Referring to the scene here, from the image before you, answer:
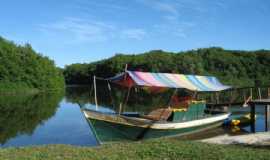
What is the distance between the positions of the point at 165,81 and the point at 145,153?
440 inches

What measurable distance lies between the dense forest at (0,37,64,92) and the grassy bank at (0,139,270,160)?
68.3 m

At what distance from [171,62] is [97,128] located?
8975cm

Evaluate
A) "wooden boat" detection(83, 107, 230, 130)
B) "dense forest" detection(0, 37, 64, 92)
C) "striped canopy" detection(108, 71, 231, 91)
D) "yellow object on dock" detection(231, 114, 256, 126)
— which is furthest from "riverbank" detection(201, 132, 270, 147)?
"dense forest" detection(0, 37, 64, 92)

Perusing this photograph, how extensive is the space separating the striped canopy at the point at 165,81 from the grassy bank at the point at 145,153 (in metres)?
7.46

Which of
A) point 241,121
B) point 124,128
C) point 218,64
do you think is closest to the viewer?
point 124,128

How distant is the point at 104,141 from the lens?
72.5 ft

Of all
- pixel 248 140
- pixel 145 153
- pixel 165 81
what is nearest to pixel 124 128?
pixel 165 81

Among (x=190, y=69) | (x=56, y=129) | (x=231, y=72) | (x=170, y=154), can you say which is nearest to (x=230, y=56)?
(x=231, y=72)

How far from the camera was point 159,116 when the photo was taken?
24891 mm

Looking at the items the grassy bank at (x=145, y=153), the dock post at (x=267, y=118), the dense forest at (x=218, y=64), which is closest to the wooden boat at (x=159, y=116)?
the dock post at (x=267, y=118)

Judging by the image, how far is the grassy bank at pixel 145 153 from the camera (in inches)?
519

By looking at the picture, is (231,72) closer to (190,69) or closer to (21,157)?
(190,69)

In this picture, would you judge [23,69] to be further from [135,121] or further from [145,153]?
[145,153]

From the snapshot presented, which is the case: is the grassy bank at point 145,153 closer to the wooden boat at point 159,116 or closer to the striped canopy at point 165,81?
the wooden boat at point 159,116
